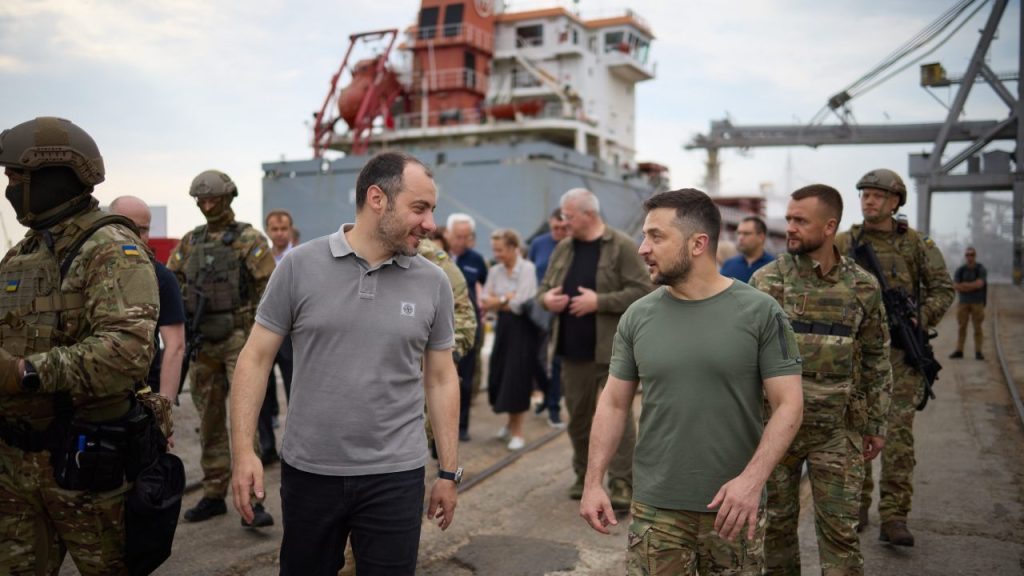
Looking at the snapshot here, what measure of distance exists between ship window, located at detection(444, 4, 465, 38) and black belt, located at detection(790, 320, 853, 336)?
25095 millimetres

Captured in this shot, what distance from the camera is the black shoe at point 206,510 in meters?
4.83

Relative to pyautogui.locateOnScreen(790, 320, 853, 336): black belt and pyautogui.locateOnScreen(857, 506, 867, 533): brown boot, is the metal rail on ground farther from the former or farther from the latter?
pyautogui.locateOnScreen(790, 320, 853, 336): black belt

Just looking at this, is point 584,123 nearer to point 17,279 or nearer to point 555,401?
point 555,401

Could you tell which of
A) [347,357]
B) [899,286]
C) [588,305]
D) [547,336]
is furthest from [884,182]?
[547,336]

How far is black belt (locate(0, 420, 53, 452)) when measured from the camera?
2551mm

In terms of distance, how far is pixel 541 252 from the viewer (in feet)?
25.2

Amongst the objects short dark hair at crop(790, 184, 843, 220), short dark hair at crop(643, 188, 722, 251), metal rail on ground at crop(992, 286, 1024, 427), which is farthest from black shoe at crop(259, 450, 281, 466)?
metal rail on ground at crop(992, 286, 1024, 427)

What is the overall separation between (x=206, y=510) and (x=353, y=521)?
9.26ft

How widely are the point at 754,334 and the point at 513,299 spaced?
4.82 metres

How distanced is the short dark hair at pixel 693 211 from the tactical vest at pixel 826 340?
1.24 meters

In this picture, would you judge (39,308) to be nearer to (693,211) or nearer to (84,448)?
(84,448)

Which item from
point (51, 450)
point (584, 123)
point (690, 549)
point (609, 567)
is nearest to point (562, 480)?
point (609, 567)

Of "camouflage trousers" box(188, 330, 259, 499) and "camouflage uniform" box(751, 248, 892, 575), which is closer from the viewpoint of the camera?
"camouflage uniform" box(751, 248, 892, 575)

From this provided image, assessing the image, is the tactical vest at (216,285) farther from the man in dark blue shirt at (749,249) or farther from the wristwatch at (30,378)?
the man in dark blue shirt at (749,249)
